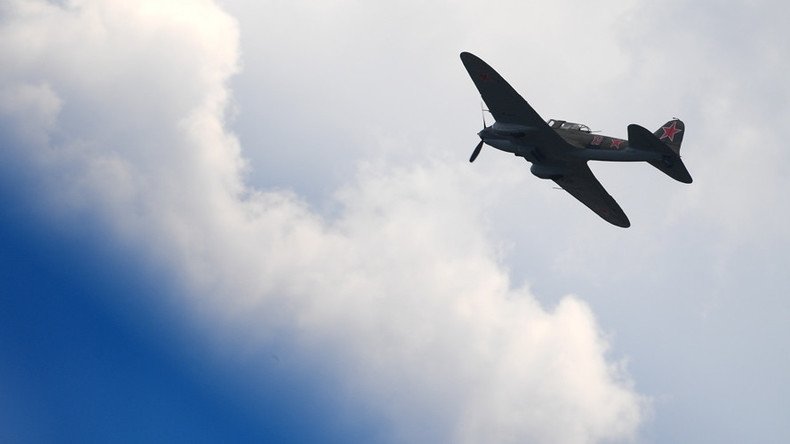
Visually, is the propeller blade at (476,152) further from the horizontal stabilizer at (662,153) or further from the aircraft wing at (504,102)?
the horizontal stabilizer at (662,153)

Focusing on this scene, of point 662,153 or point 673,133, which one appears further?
point 673,133

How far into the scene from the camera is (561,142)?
242 ft

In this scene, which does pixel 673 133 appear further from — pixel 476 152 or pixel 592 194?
pixel 476 152

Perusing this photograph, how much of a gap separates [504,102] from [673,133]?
44.8 ft

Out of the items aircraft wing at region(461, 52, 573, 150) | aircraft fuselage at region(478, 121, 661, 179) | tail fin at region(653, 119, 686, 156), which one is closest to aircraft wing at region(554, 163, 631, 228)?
aircraft fuselage at region(478, 121, 661, 179)

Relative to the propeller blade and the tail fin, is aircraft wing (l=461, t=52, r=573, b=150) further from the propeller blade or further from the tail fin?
the tail fin

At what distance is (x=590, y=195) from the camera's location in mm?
80062

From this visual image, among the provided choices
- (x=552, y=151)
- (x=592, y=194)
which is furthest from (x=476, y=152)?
(x=592, y=194)

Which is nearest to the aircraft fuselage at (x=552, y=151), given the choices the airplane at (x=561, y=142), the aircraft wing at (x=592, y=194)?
the airplane at (x=561, y=142)

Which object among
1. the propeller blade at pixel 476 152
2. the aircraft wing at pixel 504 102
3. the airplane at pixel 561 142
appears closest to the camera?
the aircraft wing at pixel 504 102

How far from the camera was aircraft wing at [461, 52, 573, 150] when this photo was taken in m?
68.7

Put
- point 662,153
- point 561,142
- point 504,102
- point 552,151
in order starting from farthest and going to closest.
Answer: point 552,151, point 561,142, point 504,102, point 662,153

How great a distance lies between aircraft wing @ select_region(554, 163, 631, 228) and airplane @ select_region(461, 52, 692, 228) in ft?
0.27

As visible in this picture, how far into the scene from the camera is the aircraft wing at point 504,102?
225 feet
